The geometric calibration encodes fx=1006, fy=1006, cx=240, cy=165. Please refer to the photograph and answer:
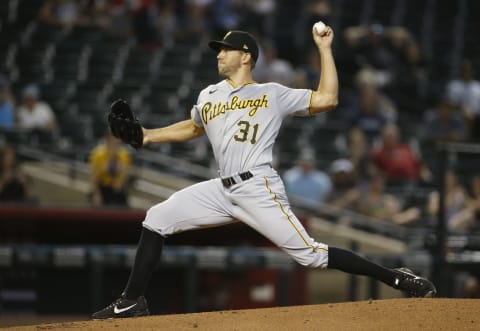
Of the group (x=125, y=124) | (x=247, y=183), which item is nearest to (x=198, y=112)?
(x=125, y=124)

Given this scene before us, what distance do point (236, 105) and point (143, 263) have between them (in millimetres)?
999

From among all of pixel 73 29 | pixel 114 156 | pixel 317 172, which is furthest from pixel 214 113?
pixel 73 29

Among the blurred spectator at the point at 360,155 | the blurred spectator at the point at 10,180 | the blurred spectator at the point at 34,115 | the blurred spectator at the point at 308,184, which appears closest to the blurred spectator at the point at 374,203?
the blurred spectator at the point at 360,155

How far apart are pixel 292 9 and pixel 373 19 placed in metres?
1.30

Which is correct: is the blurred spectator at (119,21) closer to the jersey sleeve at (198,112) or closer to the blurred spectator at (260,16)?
the blurred spectator at (260,16)

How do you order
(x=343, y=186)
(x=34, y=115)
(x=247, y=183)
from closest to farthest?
(x=247, y=183)
(x=343, y=186)
(x=34, y=115)

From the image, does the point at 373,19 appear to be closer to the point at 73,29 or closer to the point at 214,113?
the point at 73,29

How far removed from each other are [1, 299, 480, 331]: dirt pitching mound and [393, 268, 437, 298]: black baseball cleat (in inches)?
3.4

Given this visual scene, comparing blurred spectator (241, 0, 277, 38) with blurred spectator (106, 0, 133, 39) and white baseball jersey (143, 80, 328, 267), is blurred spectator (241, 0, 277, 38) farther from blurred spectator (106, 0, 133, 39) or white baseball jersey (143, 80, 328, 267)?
white baseball jersey (143, 80, 328, 267)

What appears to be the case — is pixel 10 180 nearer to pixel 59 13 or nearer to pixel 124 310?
pixel 124 310

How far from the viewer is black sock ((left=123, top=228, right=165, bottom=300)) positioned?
5.48 m

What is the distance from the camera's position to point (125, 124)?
18.6 feet

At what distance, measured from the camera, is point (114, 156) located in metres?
9.78

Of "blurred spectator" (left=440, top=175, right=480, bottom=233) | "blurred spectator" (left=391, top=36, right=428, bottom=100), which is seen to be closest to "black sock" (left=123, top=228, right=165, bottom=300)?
"blurred spectator" (left=440, top=175, right=480, bottom=233)
